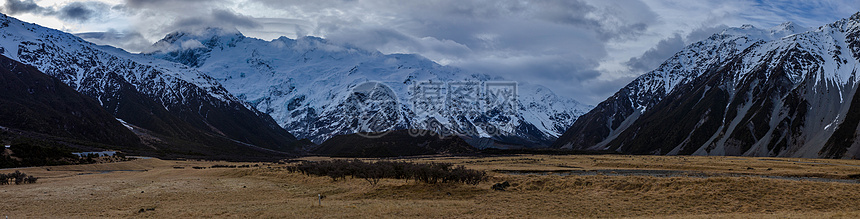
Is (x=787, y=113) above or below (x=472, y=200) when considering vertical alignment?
above

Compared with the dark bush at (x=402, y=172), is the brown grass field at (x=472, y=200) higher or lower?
lower

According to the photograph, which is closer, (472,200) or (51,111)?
(472,200)

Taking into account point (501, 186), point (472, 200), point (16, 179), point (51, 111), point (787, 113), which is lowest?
point (472, 200)

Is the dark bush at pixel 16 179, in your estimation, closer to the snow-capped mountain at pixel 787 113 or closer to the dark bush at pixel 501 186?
the dark bush at pixel 501 186

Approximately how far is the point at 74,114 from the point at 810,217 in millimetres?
188268

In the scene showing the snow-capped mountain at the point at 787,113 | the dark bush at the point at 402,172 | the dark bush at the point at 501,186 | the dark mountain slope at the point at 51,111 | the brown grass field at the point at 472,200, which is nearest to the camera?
the brown grass field at the point at 472,200

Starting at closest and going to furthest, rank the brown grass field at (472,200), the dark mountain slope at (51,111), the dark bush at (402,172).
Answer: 1. the brown grass field at (472,200)
2. the dark bush at (402,172)
3. the dark mountain slope at (51,111)

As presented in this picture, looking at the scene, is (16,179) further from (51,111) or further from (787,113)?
(787,113)

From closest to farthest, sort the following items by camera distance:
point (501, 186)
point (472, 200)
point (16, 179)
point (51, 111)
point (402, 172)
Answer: point (472, 200)
point (501, 186)
point (402, 172)
point (16, 179)
point (51, 111)

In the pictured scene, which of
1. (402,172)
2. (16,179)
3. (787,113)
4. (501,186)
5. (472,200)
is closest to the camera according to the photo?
(472,200)

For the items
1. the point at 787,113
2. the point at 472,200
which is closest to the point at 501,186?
the point at 472,200

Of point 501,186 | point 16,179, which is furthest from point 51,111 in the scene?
point 501,186

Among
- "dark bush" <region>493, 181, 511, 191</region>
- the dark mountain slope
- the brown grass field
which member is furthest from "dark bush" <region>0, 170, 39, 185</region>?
the dark mountain slope

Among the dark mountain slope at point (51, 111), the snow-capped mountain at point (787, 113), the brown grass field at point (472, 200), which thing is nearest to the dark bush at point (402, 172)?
the brown grass field at point (472, 200)
